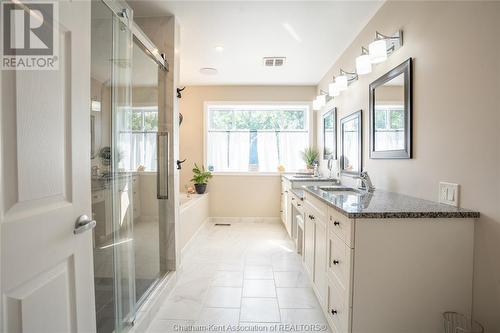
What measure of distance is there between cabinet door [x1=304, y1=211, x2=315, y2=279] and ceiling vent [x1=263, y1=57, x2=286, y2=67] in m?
2.05

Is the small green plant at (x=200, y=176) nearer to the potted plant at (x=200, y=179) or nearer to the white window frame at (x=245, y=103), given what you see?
the potted plant at (x=200, y=179)

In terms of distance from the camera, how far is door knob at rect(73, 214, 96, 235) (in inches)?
39.3

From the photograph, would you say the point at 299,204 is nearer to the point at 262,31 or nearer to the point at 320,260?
the point at 320,260

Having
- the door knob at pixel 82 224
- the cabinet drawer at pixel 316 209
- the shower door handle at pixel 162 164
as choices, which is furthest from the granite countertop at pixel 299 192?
the door knob at pixel 82 224

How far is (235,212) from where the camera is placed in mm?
4520

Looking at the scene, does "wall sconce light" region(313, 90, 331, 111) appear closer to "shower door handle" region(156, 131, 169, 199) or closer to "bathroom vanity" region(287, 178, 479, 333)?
"shower door handle" region(156, 131, 169, 199)

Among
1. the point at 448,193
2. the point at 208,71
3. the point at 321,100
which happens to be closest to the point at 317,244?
the point at 448,193

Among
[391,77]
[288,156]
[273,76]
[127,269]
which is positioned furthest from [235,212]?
[391,77]

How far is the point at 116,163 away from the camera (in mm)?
1542

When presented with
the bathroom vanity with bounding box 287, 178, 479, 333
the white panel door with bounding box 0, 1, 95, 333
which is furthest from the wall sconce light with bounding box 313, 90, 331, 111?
the white panel door with bounding box 0, 1, 95, 333

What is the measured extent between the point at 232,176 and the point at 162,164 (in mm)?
Result: 2259

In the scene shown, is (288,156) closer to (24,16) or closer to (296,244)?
(296,244)

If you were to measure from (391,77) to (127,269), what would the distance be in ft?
7.70

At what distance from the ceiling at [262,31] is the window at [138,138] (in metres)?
0.95
